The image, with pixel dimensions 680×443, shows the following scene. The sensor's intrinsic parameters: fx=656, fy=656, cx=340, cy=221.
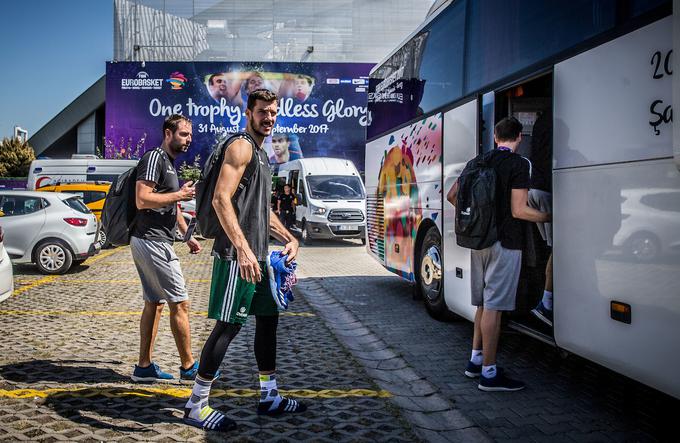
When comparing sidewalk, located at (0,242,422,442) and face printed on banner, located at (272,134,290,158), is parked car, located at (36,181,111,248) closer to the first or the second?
sidewalk, located at (0,242,422,442)

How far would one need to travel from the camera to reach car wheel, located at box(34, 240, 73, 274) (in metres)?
11.8

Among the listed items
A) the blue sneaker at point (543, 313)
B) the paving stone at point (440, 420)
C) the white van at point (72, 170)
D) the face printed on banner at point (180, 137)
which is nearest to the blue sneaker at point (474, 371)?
the blue sneaker at point (543, 313)

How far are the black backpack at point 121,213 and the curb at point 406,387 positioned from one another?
2.22 meters

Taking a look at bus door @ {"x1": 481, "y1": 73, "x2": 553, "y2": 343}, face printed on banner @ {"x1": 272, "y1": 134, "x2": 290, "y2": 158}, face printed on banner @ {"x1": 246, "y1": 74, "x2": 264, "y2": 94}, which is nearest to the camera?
bus door @ {"x1": 481, "y1": 73, "x2": 553, "y2": 343}

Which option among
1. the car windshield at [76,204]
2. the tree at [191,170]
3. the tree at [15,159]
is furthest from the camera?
the tree at [15,159]

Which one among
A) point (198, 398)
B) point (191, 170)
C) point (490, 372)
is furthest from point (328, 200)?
point (191, 170)

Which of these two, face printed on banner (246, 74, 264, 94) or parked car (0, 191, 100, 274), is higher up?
face printed on banner (246, 74, 264, 94)

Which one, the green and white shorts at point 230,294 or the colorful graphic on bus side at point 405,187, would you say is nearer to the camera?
the green and white shorts at point 230,294

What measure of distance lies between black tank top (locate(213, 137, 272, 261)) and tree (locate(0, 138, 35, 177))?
1775 inches

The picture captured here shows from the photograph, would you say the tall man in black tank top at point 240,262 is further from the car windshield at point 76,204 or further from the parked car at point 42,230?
the car windshield at point 76,204

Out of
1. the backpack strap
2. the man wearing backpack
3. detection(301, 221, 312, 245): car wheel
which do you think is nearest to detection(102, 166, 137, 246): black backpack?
the backpack strap

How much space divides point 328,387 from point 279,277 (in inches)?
49.0

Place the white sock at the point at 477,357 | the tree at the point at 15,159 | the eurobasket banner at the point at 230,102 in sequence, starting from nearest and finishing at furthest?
the white sock at the point at 477,357 → the eurobasket banner at the point at 230,102 → the tree at the point at 15,159

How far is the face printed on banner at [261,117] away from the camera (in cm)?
395
